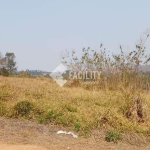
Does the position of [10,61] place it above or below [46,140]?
above

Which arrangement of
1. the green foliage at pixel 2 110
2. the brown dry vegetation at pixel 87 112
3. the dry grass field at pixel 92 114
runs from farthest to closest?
the green foliage at pixel 2 110 < the brown dry vegetation at pixel 87 112 < the dry grass field at pixel 92 114

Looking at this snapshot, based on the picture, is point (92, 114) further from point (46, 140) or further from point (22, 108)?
point (46, 140)

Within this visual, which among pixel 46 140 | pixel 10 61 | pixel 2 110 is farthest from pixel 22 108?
pixel 10 61

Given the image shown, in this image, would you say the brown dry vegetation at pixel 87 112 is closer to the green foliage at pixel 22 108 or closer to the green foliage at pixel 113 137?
the green foliage at pixel 22 108

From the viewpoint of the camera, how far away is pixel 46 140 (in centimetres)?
536

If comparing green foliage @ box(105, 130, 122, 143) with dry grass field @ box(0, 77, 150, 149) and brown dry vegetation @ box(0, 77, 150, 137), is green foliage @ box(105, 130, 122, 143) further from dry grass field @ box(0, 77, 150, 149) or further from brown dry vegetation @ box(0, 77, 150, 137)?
brown dry vegetation @ box(0, 77, 150, 137)

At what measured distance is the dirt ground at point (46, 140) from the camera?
5.09 m

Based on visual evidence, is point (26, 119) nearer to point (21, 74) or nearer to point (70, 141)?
point (70, 141)

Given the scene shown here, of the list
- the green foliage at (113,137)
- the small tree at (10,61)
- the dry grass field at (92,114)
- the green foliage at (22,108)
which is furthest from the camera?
the small tree at (10,61)

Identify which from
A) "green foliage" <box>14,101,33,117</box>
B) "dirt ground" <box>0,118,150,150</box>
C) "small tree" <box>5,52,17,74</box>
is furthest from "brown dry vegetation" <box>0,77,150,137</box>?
"small tree" <box>5,52,17,74</box>

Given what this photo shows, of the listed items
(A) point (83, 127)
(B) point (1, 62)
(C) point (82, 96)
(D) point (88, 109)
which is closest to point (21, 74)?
(B) point (1, 62)

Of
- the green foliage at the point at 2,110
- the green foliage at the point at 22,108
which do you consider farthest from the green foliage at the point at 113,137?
the green foliage at the point at 2,110

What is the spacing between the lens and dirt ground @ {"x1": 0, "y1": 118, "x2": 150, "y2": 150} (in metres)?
5.09

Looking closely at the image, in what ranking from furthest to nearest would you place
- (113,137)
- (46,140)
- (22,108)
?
1. (22,108)
2. (113,137)
3. (46,140)
